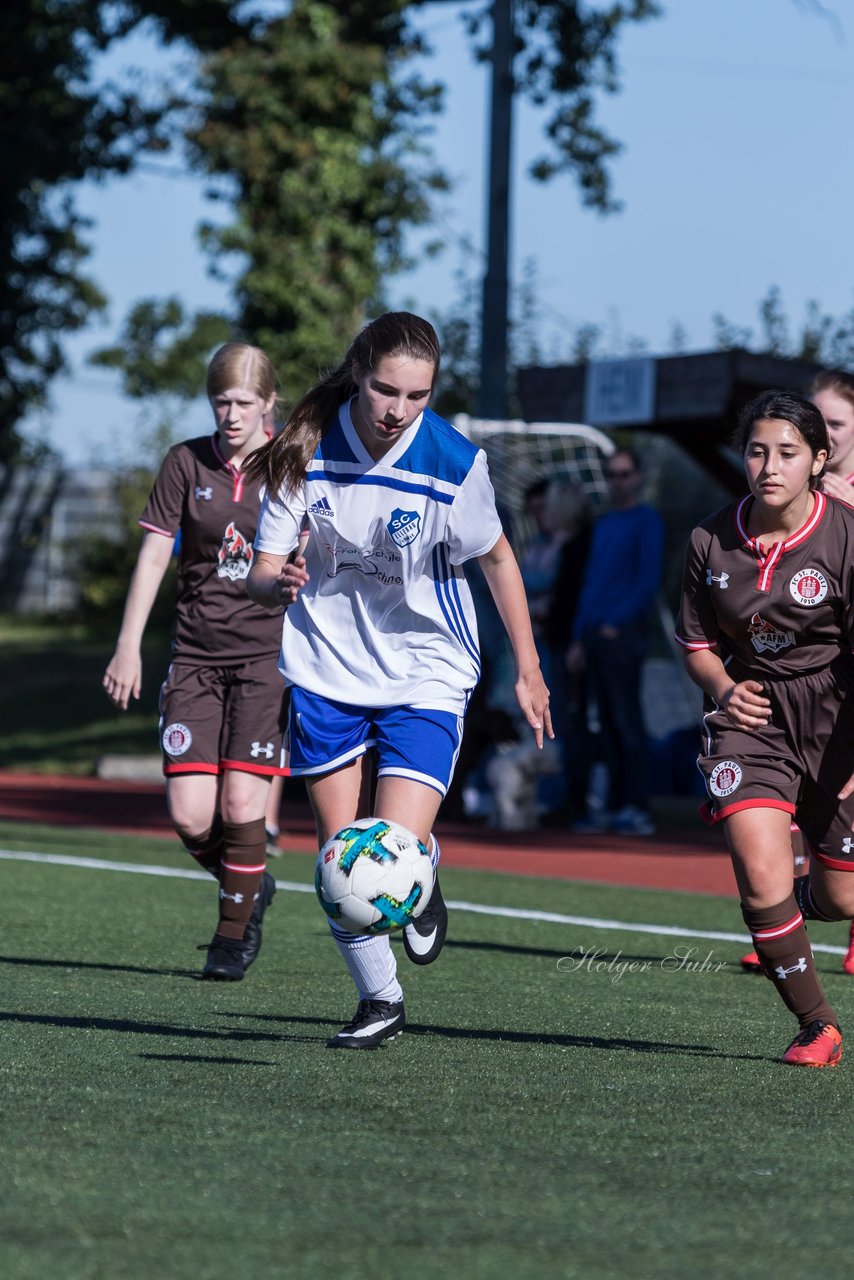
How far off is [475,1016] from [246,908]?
1116mm

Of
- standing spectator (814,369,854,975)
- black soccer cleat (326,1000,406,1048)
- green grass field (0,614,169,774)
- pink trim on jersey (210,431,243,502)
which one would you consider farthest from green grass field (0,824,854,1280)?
green grass field (0,614,169,774)

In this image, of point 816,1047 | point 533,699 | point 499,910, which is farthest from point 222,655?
point 499,910

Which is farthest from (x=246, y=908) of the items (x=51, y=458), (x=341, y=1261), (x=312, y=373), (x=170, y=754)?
(x=51, y=458)

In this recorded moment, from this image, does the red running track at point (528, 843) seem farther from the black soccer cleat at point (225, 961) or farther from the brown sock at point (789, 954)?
the brown sock at point (789, 954)

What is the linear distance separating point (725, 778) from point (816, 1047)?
0.73 metres

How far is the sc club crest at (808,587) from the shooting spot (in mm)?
4672

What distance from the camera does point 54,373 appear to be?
2989cm

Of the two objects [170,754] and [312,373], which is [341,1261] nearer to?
[170,754]

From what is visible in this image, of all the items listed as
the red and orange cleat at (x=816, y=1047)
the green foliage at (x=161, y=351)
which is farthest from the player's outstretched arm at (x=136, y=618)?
the green foliage at (x=161, y=351)

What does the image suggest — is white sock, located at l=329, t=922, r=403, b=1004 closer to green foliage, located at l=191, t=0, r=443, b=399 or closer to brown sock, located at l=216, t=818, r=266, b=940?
brown sock, located at l=216, t=818, r=266, b=940

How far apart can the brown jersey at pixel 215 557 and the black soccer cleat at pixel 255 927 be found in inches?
33.3

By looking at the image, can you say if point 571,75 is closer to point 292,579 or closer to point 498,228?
point 498,228

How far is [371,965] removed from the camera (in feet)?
15.9

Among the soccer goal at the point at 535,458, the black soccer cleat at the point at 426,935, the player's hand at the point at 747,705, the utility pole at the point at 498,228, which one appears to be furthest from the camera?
the utility pole at the point at 498,228
